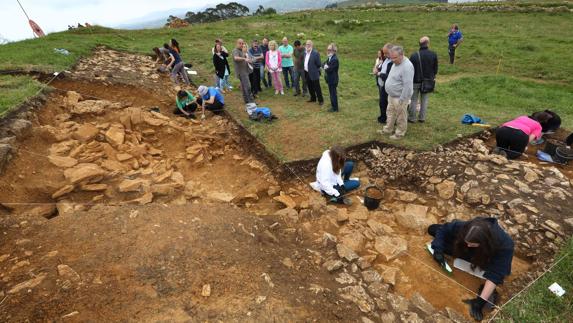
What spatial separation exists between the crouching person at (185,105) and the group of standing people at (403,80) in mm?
5386

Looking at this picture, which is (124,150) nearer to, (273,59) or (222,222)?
(222,222)

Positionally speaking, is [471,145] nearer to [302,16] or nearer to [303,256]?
[303,256]

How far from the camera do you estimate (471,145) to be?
735cm

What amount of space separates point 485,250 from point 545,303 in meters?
1.10

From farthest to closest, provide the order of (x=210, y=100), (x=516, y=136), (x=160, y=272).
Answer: (x=210, y=100), (x=516, y=136), (x=160, y=272)

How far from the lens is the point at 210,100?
917 centimetres

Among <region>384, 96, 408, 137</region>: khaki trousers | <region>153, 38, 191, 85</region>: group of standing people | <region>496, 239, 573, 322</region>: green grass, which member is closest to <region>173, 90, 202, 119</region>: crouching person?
<region>153, 38, 191, 85</region>: group of standing people

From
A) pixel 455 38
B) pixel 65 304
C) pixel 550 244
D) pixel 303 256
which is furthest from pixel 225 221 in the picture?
pixel 455 38

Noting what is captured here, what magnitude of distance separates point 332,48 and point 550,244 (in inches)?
242

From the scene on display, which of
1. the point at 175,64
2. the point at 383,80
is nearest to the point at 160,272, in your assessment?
the point at 383,80

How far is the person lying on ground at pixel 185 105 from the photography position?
9086 mm

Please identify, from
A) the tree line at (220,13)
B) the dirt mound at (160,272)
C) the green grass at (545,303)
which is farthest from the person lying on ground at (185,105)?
the tree line at (220,13)

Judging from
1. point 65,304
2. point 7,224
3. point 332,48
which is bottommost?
point 65,304

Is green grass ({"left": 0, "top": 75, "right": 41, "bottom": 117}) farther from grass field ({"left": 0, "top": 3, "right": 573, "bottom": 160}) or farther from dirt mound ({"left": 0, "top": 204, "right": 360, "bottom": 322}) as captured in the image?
dirt mound ({"left": 0, "top": 204, "right": 360, "bottom": 322})
